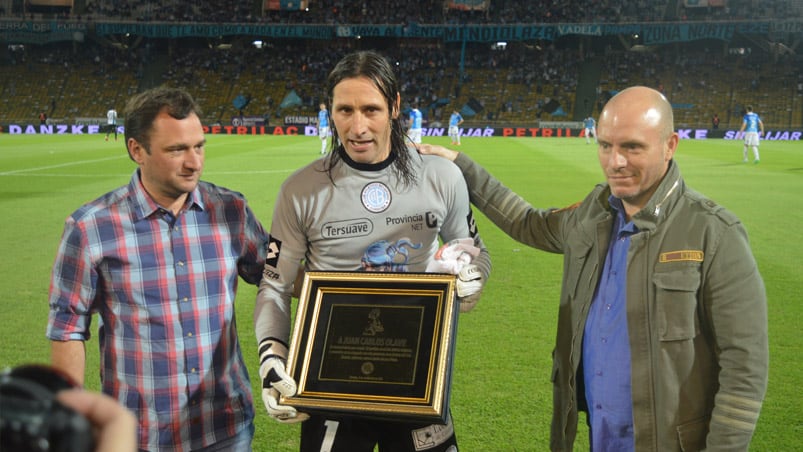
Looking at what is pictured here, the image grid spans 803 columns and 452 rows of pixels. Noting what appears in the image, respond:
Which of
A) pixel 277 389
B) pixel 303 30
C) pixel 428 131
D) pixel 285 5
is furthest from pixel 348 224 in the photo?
pixel 285 5

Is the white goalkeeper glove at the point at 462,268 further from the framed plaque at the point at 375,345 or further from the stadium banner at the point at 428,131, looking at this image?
the stadium banner at the point at 428,131

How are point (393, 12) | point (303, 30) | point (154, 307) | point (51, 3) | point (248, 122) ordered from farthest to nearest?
point (393, 12) → point (51, 3) → point (303, 30) → point (248, 122) → point (154, 307)

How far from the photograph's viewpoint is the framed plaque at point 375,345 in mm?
2363

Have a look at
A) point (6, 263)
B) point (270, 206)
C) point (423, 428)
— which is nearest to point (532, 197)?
point (270, 206)

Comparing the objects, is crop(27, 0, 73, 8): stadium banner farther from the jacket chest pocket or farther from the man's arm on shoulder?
the jacket chest pocket

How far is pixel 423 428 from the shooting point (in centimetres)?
282

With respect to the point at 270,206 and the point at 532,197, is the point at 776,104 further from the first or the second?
the point at 270,206

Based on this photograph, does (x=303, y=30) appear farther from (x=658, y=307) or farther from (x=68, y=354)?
(x=658, y=307)

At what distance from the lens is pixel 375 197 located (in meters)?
2.91

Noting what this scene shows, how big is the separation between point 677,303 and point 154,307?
2009 millimetres

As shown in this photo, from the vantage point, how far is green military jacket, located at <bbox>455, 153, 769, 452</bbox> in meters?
2.36

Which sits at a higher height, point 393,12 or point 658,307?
point 393,12

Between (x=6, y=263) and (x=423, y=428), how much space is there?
823 cm

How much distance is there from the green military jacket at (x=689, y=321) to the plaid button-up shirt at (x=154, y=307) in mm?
1520
